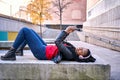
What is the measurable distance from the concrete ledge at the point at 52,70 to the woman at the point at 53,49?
0.19 metres

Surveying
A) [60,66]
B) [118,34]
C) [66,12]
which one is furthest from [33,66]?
[66,12]

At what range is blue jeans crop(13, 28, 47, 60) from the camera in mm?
6176

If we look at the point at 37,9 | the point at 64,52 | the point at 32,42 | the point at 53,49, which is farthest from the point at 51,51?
the point at 37,9

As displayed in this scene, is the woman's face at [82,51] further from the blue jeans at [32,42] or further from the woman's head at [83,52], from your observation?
the blue jeans at [32,42]

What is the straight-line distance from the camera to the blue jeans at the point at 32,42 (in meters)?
6.18

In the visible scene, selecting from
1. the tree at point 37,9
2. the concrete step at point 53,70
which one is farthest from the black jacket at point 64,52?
the tree at point 37,9

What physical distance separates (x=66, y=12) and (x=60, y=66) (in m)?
55.2

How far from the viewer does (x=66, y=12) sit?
60500 millimetres

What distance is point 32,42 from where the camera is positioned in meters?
6.33

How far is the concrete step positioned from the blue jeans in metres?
0.43

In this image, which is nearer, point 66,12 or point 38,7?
point 38,7

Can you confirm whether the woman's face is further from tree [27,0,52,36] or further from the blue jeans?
tree [27,0,52,36]

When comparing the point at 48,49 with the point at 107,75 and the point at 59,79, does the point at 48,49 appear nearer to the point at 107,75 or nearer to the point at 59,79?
the point at 59,79

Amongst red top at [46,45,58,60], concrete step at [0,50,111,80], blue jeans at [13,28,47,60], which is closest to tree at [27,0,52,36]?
blue jeans at [13,28,47,60]
